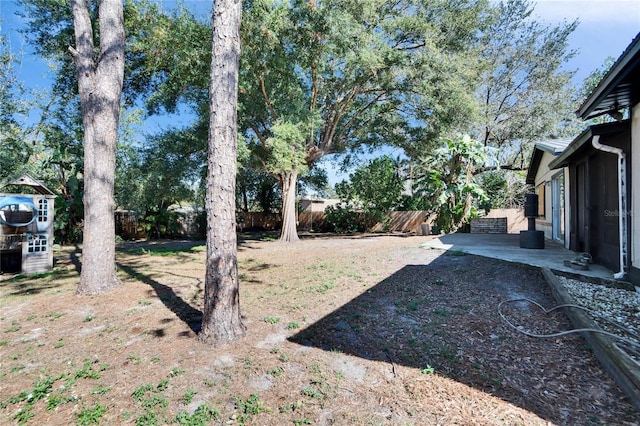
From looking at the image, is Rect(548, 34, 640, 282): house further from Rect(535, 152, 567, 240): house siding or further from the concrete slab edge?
Rect(535, 152, 567, 240): house siding

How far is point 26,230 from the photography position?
7.27m

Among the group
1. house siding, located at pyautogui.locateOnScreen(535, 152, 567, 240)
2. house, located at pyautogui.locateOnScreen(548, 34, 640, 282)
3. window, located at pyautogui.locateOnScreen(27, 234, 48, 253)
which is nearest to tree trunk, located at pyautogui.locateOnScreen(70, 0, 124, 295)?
window, located at pyautogui.locateOnScreen(27, 234, 48, 253)

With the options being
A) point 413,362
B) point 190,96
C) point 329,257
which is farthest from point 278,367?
point 190,96

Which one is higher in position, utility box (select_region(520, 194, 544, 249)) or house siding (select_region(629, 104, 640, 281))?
house siding (select_region(629, 104, 640, 281))

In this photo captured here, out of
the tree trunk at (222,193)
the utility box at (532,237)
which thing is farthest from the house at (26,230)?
the utility box at (532,237)

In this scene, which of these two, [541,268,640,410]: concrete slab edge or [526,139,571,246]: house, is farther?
[526,139,571,246]: house

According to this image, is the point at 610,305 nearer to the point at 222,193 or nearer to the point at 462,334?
the point at 462,334

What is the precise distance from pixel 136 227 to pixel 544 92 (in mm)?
21535

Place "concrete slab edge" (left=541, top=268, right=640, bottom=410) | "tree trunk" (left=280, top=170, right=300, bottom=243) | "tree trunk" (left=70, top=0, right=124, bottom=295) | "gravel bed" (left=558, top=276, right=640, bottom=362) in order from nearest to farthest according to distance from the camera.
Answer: "concrete slab edge" (left=541, top=268, right=640, bottom=410) < "gravel bed" (left=558, top=276, right=640, bottom=362) < "tree trunk" (left=70, top=0, right=124, bottom=295) < "tree trunk" (left=280, top=170, right=300, bottom=243)

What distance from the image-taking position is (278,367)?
289 centimetres

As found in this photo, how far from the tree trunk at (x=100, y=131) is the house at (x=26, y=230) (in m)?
2.73

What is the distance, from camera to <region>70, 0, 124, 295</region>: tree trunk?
547 cm

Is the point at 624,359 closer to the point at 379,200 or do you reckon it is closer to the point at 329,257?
the point at 329,257

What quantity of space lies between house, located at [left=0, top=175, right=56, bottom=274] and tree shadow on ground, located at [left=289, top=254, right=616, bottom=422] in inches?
281
